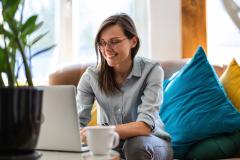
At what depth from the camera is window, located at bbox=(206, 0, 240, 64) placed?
2.67 meters

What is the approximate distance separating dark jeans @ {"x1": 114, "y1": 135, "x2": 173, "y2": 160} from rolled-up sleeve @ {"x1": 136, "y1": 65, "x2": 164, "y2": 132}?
0.09 m

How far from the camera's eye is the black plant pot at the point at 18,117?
1.04 metres

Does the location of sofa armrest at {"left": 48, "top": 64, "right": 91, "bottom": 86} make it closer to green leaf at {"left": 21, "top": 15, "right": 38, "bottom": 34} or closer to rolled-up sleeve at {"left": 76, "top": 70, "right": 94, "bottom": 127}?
rolled-up sleeve at {"left": 76, "top": 70, "right": 94, "bottom": 127}

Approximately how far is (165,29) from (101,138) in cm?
172

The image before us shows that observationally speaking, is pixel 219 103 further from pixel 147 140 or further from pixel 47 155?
pixel 47 155

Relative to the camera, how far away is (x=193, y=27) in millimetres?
2787

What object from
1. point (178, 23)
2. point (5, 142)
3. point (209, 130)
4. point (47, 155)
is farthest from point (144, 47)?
point (5, 142)

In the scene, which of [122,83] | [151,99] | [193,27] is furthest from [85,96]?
[193,27]

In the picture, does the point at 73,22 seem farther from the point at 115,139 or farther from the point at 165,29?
the point at 115,139

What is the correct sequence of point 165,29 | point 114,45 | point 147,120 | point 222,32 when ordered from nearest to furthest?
point 147,120 < point 114,45 < point 222,32 < point 165,29

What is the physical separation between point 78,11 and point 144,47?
21.0 inches

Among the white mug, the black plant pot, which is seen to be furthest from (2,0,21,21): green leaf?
the white mug

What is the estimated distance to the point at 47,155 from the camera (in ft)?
4.64

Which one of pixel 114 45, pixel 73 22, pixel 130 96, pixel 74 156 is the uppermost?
pixel 73 22
